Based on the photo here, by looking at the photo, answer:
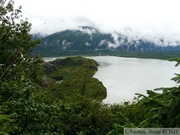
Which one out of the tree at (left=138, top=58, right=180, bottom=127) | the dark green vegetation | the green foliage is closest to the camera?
the tree at (left=138, top=58, right=180, bottom=127)

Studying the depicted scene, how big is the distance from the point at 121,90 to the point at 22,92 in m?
111

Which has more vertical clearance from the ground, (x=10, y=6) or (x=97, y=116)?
(x=10, y=6)

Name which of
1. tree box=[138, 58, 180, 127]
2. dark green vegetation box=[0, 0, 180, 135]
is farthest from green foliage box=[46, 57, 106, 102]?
tree box=[138, 58, 180, 127]

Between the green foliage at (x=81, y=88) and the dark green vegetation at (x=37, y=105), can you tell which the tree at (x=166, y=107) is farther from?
the green foliage at (x=81, y=88)

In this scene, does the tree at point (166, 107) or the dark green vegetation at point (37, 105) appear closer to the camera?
the tree at point (166, 107)

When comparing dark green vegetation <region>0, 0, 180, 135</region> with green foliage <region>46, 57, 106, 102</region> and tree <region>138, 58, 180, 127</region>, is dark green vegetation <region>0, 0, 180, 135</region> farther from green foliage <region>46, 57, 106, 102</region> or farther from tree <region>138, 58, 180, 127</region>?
green foliage <region>46, 57, 106, 102</region>

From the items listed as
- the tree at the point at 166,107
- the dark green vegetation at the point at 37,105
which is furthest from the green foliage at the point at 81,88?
the tree at the point at 166,107

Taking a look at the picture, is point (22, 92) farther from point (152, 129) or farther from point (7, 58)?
point (7, 58)

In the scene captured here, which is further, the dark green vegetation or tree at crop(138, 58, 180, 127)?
the dark green vegetation

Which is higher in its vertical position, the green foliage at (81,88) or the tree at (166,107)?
the tree at (166,107)

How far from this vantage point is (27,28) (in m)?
27.3

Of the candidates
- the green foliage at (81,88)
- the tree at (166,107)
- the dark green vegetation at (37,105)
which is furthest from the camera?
the green foliage at (81,88)

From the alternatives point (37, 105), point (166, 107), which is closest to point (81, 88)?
→ point (37, 105)

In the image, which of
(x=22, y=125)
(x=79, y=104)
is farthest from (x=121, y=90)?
(x=22, y=125)
